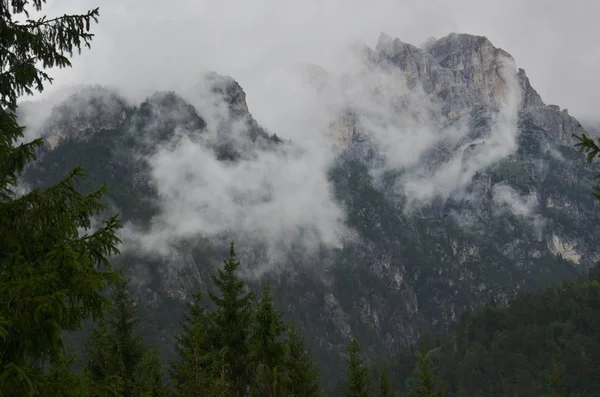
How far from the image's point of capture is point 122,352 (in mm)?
28781

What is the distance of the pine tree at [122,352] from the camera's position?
2558cm

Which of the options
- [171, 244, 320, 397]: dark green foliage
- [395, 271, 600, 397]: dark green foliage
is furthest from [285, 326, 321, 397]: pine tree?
[395, 271, 600, 397]: dark green foliage

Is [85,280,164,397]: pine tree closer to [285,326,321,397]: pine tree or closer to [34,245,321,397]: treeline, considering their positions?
[34,245,321,397]: treeline

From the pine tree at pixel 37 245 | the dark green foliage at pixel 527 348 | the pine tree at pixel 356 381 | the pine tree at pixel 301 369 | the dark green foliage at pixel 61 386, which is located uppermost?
the dark green foliage at pixel 527 348

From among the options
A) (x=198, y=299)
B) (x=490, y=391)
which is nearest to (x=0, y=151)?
(x=198, y=299)

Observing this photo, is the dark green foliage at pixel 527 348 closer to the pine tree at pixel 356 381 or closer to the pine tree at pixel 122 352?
the pine tree at pixel 356 381

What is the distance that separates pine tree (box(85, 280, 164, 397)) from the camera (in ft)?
83.9

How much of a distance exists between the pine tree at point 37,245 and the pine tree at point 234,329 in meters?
16.9

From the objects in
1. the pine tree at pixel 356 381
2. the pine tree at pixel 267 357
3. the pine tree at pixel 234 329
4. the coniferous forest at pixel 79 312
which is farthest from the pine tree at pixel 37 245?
the pine tree at pixel 356 381

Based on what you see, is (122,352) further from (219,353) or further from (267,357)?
(219,353)

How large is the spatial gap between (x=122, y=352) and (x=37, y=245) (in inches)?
845

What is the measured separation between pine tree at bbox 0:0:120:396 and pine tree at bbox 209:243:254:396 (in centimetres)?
1694

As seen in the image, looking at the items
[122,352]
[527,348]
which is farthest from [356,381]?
[527,348]

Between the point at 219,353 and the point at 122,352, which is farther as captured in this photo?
the point at 122,352
